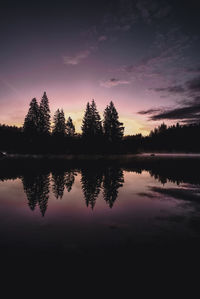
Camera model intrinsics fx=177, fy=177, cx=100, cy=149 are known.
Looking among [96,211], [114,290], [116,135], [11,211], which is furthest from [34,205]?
[116,135]

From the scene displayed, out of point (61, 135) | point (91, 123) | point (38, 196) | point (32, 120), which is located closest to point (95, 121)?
point (91, 123)

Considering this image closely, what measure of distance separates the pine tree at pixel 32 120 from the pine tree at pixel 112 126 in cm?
2069

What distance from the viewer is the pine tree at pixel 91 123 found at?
180 ft

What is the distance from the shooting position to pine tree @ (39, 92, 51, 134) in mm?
52463

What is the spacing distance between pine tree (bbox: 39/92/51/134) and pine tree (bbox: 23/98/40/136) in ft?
3.85

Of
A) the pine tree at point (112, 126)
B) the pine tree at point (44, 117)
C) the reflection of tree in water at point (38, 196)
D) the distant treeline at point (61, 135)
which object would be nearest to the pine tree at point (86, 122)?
the distant treeline at point (61, 135)

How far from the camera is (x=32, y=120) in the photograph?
52.0 metres

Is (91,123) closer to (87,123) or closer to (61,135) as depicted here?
(87,123)

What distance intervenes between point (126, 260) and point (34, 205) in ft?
16.6

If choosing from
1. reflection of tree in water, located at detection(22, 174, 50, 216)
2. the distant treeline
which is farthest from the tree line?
reflection of tree in water, located at detection(22, 174, 50, 216)

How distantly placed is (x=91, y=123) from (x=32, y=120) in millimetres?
17601

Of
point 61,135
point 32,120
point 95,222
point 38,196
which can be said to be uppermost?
point 32,120

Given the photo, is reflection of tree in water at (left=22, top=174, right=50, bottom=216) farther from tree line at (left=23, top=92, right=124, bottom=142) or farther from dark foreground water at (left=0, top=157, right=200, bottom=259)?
tree line at (left=23, top=92, right=124, bottom=142)

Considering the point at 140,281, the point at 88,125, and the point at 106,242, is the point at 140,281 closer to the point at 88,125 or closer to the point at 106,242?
the point at 106,242
